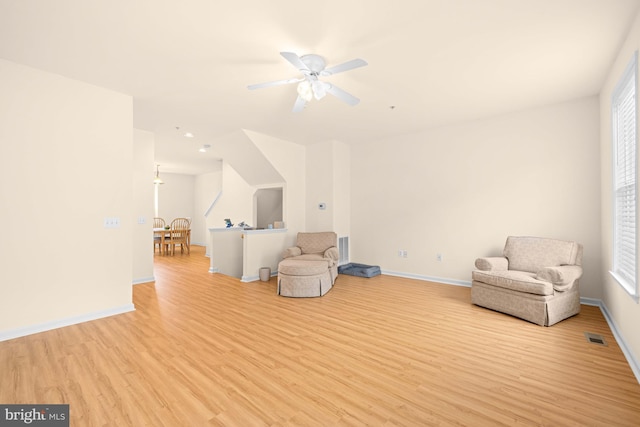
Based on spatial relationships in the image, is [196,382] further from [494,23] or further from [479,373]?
[494,23]

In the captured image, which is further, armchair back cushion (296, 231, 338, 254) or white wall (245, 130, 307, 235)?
white wall (245, 130, 307, 235)

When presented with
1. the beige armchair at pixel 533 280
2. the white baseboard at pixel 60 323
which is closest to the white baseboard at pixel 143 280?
the white baseboard at pixel 60 323

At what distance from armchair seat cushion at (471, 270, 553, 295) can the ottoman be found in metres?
2.07

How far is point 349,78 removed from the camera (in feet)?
10.0

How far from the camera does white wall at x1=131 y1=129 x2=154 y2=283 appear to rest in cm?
488

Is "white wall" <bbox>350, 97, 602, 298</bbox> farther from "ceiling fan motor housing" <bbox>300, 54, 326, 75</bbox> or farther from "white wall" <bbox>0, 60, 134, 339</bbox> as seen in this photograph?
"white wall" <bbox>0, 60, 134, 339</bbox>

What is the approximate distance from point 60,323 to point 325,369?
2.90 metres

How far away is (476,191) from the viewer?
4.51m


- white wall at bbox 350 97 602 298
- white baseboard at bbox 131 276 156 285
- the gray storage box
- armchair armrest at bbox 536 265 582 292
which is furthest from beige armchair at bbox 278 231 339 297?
armchair armrest at bbox 536 265 582 292

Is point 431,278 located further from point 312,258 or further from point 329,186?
point 329,186

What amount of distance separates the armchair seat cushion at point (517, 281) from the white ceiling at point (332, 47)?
2215mm

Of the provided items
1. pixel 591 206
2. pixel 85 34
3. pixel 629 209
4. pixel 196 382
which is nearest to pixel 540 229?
pixel 591 206

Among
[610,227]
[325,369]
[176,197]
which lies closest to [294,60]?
[325,369]

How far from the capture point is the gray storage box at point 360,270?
5270 mm
